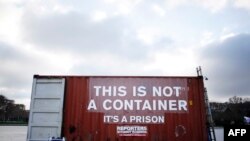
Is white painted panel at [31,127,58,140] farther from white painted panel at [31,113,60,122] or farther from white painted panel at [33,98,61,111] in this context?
white painted panel at [33,98,61,111]

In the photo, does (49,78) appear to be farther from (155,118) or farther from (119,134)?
(155,118)

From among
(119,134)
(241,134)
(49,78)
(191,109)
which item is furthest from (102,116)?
(241,134)

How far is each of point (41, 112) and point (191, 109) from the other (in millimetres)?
5377

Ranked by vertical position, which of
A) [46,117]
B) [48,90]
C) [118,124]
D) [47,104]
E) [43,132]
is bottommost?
[43,132]

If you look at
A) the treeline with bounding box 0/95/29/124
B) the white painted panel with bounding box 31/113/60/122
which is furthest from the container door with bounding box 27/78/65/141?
the treeline with bounding box 0/95/29/124

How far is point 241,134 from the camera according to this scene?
31.3ft

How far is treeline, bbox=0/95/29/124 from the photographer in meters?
111

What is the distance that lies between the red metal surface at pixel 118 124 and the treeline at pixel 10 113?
345 feet

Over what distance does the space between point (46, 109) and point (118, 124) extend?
2.63 m

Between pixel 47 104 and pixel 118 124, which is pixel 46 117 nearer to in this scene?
pixel 47 104

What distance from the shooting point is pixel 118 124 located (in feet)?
33.7

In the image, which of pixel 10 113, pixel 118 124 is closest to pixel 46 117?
pixel 118 124

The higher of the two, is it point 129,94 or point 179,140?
point 129,94

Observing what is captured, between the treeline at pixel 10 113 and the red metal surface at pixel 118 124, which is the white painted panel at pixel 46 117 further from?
the treeline at pixel 10 113
